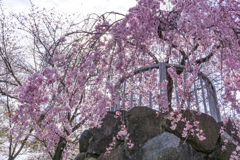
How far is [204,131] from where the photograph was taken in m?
3.16

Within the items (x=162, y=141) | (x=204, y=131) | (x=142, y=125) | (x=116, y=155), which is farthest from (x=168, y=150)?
(x=116, y=155)

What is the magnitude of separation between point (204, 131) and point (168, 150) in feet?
2.58

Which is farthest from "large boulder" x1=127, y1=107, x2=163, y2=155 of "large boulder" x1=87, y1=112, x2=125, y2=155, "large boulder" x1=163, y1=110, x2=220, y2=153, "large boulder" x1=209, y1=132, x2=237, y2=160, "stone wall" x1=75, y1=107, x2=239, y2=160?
"large boulder" x1=209, y1=132, x2=237, y2=160

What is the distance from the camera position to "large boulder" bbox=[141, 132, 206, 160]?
2826 millimetres

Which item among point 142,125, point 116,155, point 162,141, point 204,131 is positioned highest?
point 142,125

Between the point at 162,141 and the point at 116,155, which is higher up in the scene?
the point at 162,141

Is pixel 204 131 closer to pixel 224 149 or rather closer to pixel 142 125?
pixel 224 149

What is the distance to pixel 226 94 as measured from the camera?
8.43 feet

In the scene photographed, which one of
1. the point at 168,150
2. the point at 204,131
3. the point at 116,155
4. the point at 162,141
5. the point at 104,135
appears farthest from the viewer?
the point at 104,135

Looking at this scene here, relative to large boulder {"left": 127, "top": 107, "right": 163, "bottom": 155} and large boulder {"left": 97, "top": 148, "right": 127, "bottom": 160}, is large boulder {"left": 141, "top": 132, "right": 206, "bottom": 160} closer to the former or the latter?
large boulder {"left": 127, "top": 107, "right": 163, "bottom": 155}

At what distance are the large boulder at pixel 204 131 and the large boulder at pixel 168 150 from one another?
0.52 feet

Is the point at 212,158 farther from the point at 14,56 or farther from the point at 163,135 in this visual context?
the point at 14,56

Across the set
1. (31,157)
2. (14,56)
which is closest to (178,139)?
(14,56)

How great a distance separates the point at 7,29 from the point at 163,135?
28.2ft
